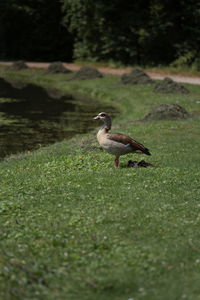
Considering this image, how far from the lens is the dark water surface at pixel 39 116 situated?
26500 mm

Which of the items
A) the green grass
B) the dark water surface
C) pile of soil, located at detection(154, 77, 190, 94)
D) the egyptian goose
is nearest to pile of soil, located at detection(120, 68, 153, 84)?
Result: the dark water surface

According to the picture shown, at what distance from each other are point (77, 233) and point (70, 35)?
67.0m

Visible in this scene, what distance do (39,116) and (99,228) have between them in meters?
23.5

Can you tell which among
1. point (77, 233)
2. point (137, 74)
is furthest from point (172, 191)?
point (137, 74)

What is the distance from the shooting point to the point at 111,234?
1126 cm

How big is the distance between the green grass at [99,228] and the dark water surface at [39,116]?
23.5 feet

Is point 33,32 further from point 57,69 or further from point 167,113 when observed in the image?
point 167,113

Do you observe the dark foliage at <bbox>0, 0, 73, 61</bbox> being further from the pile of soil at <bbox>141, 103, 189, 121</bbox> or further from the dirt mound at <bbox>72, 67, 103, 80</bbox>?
the pile of soil at <bbox>141, 103, 189, 121</bbox>

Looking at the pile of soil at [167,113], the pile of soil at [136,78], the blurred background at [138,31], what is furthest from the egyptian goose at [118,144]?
the blurred background at [138,31]

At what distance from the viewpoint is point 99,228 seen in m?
11.5

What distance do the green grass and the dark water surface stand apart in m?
7.15

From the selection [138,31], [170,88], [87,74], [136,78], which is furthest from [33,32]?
[170,88]

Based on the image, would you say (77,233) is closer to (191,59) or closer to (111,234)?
(111,234)

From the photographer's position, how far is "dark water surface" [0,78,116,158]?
2650cm
